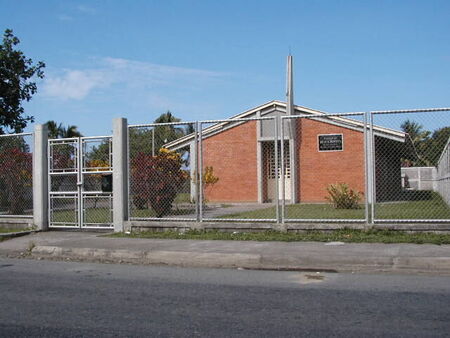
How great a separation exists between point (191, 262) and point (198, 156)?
11.6 ft

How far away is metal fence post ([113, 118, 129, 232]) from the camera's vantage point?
43.8ft

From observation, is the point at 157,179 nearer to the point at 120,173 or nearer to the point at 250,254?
the point at 120,173

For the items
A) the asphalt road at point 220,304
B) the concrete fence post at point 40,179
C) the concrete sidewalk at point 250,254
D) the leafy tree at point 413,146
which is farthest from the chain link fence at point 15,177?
the leafy tree at point 413,146

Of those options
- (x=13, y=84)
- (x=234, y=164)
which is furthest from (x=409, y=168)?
(x=13, y=84)

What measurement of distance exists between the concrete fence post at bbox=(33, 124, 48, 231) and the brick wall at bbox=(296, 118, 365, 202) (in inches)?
336

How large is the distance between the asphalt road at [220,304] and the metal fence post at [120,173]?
4374 millimetres

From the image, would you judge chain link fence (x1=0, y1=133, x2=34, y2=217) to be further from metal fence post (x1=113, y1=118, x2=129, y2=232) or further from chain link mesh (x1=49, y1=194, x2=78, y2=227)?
metal fence post (x1=113, y1=118, x2=129, y2=232)

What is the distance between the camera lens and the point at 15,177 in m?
15.0

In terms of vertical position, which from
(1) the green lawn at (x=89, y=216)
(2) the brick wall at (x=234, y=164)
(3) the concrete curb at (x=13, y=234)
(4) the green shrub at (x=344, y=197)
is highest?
(2) the brick wall at (x=234, y=164)

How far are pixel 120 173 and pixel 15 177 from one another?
11.8ft

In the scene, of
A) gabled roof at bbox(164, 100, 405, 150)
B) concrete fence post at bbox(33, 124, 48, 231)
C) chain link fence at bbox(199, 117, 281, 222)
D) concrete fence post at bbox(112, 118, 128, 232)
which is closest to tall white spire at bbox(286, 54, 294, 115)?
gabled roof at bbox(164, 100, 405, 150)

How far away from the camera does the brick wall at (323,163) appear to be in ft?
57.1

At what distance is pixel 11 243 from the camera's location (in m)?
12.6

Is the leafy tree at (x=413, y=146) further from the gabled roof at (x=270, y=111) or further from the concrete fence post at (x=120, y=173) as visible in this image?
the concrete fence post at (x=120, y=173)
